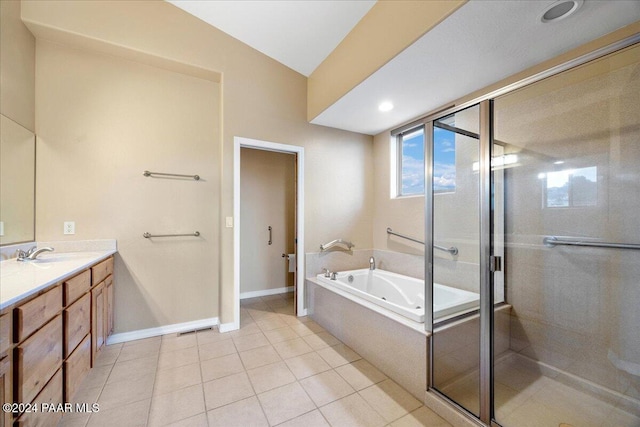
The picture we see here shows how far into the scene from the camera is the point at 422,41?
1.67 meters

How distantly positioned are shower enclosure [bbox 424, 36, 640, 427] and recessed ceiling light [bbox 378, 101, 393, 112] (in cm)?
85

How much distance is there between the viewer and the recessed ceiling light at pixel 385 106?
2.59 meters

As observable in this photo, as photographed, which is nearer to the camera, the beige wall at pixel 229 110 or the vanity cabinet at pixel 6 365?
the vanity cabinet at pixel 6 365

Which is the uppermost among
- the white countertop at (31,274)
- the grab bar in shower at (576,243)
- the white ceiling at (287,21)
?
the white ceiling at (287,21)

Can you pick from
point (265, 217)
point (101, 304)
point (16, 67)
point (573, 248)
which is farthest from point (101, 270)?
point (573, 248)

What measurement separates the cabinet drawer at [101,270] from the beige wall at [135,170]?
0.18 meters

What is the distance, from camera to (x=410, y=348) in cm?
178

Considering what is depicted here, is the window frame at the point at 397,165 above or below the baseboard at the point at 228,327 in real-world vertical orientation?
above

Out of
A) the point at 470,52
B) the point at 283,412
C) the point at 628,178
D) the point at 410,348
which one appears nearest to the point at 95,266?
the point at 283,412

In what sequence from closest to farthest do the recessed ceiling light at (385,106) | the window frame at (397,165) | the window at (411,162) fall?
1. the recessed ceiling light at (385,106)
2. the window at (411,162)
3. the window frame at (397,165)

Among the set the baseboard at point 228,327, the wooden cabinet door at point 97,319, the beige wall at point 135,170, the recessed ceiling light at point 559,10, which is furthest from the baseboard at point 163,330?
the recessed ceiling light at point 559,10

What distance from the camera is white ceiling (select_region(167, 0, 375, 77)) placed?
2219 millimetres

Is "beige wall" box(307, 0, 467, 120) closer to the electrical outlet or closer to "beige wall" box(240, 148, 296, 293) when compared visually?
"beige wall" box(240, 148, 296, 293)

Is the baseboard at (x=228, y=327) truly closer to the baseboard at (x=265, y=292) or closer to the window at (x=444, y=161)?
the baseboard at (x=265, y=292)
